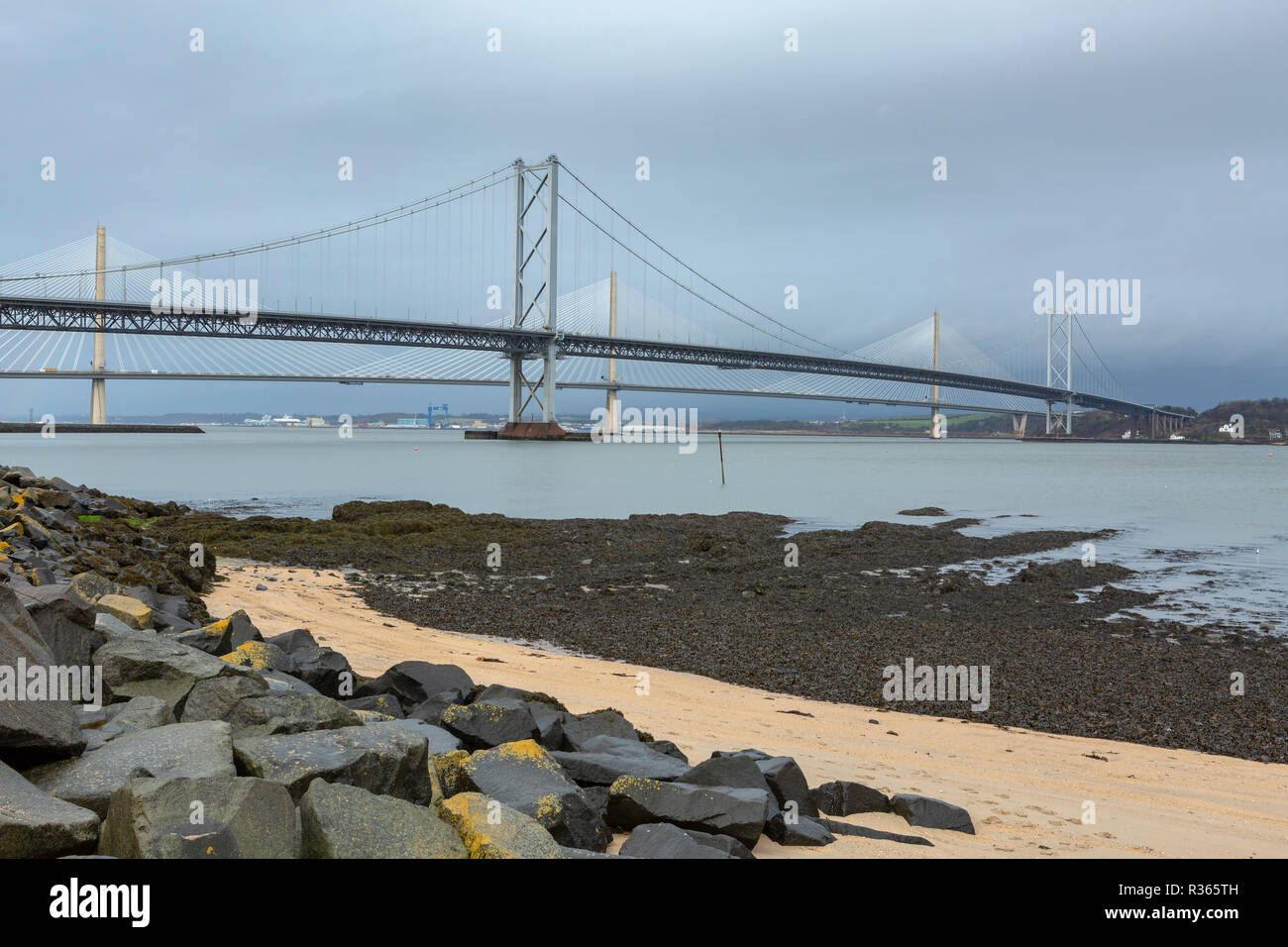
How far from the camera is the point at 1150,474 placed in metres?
50.2

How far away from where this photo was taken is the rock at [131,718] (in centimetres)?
314

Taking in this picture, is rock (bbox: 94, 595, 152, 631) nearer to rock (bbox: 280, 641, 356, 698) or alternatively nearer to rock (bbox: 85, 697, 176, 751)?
rock (bbox: 280, 641, 356, 698)

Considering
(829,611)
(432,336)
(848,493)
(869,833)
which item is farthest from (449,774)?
(432,336)

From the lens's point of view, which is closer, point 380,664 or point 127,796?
point 127,796

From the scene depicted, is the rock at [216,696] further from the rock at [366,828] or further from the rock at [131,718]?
the rock at [366,828]

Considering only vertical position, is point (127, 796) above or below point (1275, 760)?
above

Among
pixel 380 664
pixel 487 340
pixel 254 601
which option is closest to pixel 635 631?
pixel 380 664

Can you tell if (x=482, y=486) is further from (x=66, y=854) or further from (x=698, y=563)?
(x=66, y=854)

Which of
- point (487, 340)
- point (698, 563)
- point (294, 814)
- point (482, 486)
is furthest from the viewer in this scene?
point (487, 340)

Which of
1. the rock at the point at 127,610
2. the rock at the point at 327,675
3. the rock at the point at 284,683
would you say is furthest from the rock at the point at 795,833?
the rock at the point at 127,610

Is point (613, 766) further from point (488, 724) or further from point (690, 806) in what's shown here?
point (488, 724)

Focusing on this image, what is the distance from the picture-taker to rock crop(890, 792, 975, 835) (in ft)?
12.3

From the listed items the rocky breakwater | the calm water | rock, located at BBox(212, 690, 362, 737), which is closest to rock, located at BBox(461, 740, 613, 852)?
the rocky breakwater

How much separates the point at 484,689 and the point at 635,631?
3.95 meters
